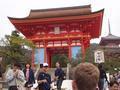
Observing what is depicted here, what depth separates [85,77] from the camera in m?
3.07

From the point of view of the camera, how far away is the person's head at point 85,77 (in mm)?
3064

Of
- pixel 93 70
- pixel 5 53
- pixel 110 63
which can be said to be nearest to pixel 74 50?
pixel 110 63

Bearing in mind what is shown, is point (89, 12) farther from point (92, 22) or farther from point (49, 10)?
point (49, 10)

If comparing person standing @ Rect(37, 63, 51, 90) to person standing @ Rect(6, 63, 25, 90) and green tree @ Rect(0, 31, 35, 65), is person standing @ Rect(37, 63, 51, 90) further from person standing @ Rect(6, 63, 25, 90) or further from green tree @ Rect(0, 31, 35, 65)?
green tree @ Rect(0, 31, 35, 65)

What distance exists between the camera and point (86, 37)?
38.6 metres

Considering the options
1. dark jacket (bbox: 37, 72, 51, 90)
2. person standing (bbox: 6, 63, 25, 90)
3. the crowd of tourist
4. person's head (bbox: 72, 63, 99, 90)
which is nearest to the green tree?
the crowd of tourist

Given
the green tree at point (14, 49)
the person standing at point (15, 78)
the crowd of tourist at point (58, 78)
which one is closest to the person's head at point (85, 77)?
the crowd of tourist at point (58, 78)

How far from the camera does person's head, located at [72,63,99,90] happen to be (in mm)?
3064

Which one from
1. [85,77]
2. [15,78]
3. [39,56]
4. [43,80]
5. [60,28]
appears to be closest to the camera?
[85,77]

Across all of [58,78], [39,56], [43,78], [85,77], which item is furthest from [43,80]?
[39,56]

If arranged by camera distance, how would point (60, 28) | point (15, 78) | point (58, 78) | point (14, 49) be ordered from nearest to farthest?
point (15, 78) → point (58, 78) → point (14, 49) → point (60, 28)

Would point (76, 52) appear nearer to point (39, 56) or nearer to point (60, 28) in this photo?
point (60, 28)

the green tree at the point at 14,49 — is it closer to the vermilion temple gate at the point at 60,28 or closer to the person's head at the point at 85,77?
the vermilion temple gate at the point at 60,28

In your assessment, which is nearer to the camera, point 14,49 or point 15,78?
point 15,78
